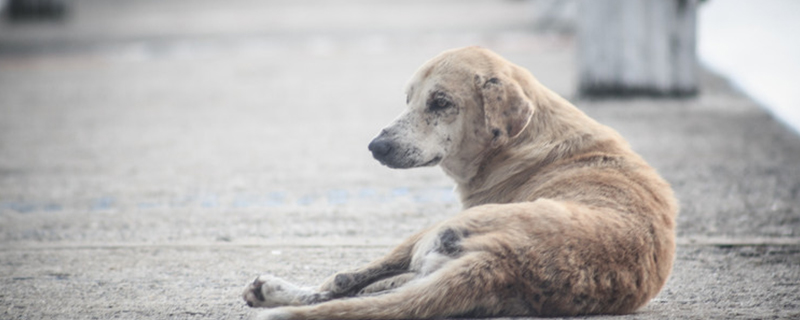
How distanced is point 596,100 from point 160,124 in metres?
4.72

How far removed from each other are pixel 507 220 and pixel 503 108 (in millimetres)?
827

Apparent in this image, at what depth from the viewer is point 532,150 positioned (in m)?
4.22

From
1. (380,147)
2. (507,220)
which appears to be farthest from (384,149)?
(507,220)

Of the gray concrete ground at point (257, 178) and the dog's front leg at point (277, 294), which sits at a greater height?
the dog's front leg at point (277, 294)

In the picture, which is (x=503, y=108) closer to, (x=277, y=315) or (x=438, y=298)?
(x=438, y=298)

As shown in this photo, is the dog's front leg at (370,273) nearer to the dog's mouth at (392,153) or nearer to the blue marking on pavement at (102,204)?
the dog's mouth at (392,153)

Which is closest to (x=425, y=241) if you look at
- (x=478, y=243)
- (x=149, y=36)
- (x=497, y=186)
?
(x=478, y=243)

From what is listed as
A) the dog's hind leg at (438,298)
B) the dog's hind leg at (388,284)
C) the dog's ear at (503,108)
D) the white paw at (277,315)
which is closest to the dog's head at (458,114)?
the dog's ear at (503,108)

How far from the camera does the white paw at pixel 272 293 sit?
373 centimetres

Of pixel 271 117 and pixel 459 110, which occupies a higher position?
pixel 459 110

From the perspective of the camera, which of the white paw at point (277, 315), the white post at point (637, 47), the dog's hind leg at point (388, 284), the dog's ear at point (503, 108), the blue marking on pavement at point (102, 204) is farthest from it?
the white post at point (637, 47)

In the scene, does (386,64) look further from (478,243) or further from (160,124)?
(478,243)

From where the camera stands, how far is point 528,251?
341cm

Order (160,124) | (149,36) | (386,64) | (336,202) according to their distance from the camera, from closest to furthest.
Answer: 1. (336,202)
2. (160,124)
3. (386,64)
4. (149,36)
